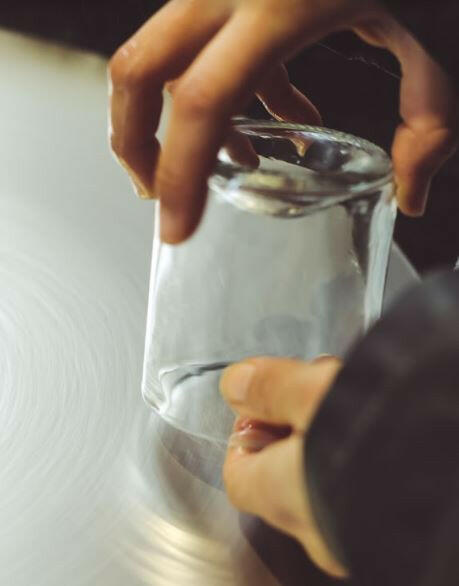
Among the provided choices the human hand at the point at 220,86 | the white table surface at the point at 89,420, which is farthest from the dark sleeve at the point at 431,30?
the white table surface at the point at 89,420

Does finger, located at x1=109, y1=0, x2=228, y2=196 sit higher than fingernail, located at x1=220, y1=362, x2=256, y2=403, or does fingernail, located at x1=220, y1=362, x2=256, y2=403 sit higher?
finger, located at x1=109, y1=0, x2=228, y2=196

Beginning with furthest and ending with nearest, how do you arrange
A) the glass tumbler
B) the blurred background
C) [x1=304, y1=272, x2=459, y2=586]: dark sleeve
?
the blurred background < the glass tumbler < [x1=304, y1=272, x2=459, y2=586]: dark sleeve

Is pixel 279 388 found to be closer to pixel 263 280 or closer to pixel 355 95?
pixel 263 280

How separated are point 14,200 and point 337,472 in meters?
0.27

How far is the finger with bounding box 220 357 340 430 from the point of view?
9.0 inches

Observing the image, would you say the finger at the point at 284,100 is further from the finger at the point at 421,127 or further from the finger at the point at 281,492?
the finger at the point at 281,492

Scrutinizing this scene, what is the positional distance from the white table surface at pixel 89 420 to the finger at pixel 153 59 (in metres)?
0.08

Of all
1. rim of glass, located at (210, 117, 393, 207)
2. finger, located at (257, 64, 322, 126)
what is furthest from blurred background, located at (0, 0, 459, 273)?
rim of glass, located at (210, 117, 393, 207)

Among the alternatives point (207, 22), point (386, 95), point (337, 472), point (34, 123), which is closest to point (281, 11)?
point (207, 22)

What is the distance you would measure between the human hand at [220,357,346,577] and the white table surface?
0.06ft

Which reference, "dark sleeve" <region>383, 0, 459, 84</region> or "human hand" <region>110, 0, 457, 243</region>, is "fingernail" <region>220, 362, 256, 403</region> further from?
"dark sleeve" <region>383, 0, 459, 84</region>

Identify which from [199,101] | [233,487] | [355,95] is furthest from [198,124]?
[355,95]

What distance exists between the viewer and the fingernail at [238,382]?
0.81 feet

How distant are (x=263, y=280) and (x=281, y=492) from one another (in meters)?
0.10
